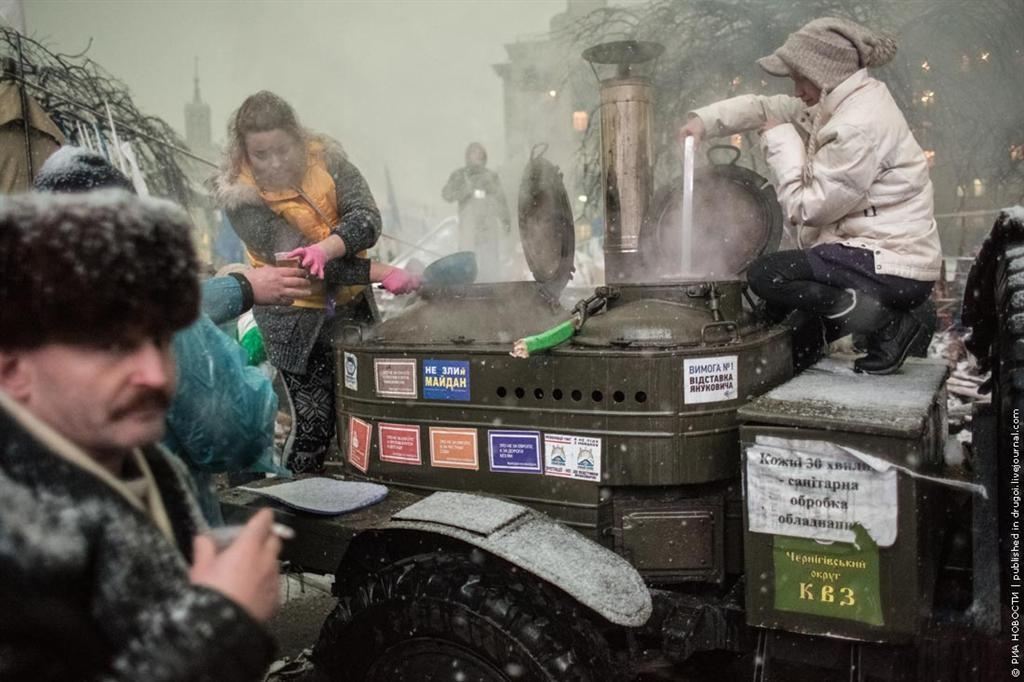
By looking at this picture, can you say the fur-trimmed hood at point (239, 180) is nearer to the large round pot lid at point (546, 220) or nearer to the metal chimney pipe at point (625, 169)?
the large round pot lid at point (546, 220)

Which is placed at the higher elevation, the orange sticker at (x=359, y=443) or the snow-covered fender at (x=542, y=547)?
the orange sticker at (x=359, y=443)

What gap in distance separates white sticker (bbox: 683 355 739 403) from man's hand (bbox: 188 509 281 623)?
67.5 inches

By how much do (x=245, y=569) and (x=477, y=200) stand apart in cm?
537

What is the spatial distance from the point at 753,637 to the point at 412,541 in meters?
1.14

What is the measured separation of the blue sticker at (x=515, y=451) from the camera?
9.00ft

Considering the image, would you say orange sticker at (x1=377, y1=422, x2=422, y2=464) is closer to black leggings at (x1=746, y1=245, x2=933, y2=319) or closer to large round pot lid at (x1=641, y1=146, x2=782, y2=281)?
large round pot lid at (x1=641, y1=146, x2=782, y2=281)

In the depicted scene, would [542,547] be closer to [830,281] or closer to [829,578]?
[829,578]

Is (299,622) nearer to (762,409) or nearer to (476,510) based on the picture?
(476,510)

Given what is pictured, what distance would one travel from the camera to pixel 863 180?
9.53 ft

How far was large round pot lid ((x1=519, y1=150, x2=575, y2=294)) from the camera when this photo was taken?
3482 mm

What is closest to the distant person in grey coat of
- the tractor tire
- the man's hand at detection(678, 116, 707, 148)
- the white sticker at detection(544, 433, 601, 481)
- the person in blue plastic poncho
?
the man's hand at detection(678, 116, 707, 148)

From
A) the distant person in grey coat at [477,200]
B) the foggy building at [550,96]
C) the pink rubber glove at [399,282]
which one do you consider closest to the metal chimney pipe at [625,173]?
the pink rubber glove at [399,282]

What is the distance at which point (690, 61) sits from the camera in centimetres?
829

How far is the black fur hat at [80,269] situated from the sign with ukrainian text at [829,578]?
1972 millimetres
